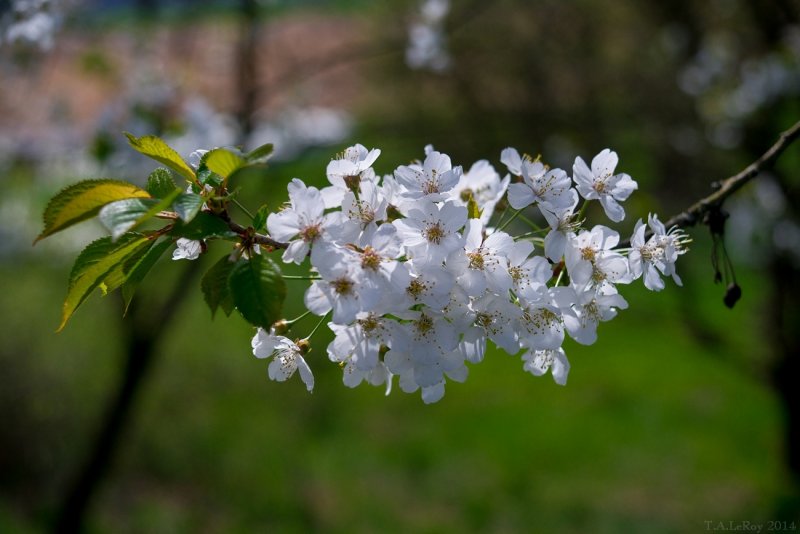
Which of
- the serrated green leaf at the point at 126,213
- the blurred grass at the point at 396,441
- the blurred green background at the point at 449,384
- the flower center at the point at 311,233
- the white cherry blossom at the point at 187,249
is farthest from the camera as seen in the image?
the blurred grass at the point at 396,441

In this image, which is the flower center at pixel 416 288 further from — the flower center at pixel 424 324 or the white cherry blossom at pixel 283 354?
the white cherry blossom at pixel 283 354

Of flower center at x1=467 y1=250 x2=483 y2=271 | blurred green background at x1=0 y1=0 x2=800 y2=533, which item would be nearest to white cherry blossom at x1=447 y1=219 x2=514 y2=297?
flower center at x1=467 y1=250 x2=483 y2=271

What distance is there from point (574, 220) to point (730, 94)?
3.00 meters

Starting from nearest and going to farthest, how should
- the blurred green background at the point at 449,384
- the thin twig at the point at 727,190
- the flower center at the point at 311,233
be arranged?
the flower center at the point at 311,233
the thin twig at the point at 727,190
the blurred green background at the point at 449,384

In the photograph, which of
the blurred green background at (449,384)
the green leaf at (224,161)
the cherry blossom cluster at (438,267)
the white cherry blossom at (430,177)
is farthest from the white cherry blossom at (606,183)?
the blurred green background at (449,384)

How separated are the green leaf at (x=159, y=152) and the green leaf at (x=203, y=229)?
0.07 m

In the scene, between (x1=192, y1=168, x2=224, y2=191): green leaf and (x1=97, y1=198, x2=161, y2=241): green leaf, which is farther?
(x1=192, y1=168, x2=224, y2=191): green leaf

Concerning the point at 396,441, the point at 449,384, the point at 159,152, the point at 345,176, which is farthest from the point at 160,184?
the point at 449,384

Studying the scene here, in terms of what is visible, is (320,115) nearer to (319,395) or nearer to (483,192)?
(319,395)

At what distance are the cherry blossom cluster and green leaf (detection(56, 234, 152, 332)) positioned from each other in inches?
7.9

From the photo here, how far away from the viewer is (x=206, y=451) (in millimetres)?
4320

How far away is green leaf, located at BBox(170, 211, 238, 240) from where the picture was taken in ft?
3.03

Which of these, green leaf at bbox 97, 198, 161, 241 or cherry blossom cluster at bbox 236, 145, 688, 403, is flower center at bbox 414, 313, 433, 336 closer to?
cherry blossom cluster at bbox 236, 145, 688, 403

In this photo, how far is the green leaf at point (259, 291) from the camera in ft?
2.82
